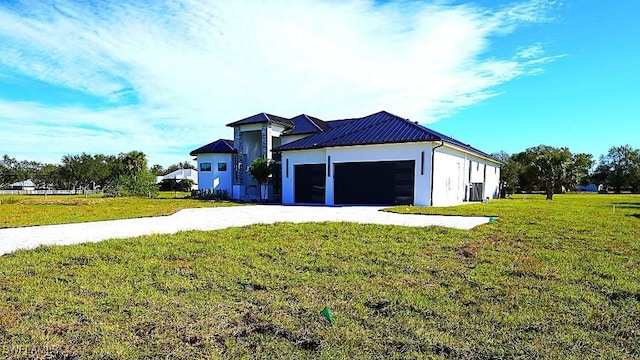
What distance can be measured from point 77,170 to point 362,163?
2094 inches

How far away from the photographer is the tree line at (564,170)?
3234 cm

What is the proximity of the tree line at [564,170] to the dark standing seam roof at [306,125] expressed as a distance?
Answer: 18634 mm

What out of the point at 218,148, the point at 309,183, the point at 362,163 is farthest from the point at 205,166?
the point at 362,163

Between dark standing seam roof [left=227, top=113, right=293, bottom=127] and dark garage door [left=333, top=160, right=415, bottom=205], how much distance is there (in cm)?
801

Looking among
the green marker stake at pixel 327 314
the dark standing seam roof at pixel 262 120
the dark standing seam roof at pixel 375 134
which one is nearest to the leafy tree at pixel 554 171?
the dark standing seam roof at pixel 375 134

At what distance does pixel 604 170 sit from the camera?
7031 centimetres

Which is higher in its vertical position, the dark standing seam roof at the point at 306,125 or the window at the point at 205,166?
the dark standing seam roof at the point at 306,125

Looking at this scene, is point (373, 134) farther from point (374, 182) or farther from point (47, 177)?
point (47, 177)

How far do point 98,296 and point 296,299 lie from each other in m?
2.08

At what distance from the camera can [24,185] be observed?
67125 millimetres

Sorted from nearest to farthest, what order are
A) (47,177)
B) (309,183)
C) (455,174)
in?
(455,174), (309,183), (47,177)

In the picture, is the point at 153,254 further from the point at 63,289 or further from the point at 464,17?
the point at 464,17

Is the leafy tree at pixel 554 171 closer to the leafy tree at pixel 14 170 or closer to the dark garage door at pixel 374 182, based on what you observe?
the dark garage door at pixel 374 182

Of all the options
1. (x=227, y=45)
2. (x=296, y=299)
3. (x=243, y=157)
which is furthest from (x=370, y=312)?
(x=243, y=157)
